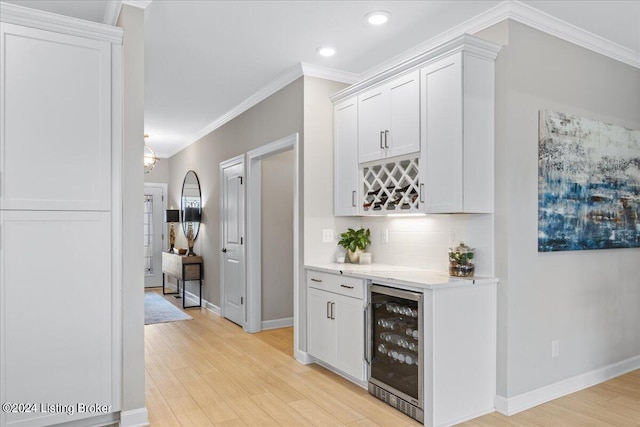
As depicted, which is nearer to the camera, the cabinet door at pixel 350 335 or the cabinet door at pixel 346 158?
the cabinet door at pixel 350 335

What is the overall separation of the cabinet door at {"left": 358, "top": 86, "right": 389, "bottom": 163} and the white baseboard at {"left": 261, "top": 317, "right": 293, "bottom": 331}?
2.49 m

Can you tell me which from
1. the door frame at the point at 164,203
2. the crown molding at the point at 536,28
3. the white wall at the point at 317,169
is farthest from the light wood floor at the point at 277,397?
the door frame at the point at 164,203

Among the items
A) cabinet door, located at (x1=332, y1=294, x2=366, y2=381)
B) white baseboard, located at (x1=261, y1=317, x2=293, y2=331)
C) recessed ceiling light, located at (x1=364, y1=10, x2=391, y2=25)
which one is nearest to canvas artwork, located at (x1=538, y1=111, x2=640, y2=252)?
recessed ceiling light, located at (x1=364, y1=10, x2=391, y2=25)

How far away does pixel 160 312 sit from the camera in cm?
630

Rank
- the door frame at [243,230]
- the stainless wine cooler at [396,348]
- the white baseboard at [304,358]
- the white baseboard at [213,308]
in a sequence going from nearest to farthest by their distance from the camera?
the stainless wine cooler at [396,348] < the white baseboard at [304,358] < the door frame at [243,230] < the white baseboard at [213,308]

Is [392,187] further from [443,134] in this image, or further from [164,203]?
[164,203]

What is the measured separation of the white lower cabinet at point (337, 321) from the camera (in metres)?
3.31

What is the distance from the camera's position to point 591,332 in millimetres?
3396

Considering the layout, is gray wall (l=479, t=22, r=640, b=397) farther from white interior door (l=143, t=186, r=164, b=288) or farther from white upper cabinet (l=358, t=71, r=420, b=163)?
white interior door (l=143, t=186, r=164, b=288)

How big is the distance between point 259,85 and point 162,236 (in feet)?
17.5

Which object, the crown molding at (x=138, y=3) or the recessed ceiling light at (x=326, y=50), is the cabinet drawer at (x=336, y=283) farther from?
the crown molding at (x=138, y=3)

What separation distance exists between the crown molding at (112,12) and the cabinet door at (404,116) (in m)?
1.93

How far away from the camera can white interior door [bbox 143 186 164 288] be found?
8805 mm

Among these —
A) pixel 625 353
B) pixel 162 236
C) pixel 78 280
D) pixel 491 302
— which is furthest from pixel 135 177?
pixel 162 236
